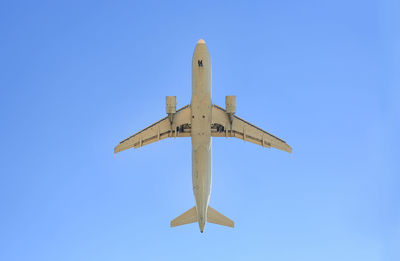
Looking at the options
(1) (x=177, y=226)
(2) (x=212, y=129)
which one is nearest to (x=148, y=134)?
(2) (x=212, y=129)

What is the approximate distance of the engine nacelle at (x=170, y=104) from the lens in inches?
2448

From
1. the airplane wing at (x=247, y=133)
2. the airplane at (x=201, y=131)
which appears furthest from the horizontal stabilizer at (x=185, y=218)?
the airplane wing at (x=247, y=133)

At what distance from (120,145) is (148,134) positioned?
4.26 metres

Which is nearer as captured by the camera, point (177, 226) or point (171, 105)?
point (171, 105)

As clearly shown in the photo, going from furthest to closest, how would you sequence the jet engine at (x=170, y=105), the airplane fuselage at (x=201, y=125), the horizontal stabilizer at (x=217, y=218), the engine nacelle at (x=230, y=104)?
the horizontal stabilizer at (x=217, y=218) → the engine nacelle at (x=230, y=104) → the jet engine at (x=170, y=105) → the airplane fuselage at (x=201, y=125)

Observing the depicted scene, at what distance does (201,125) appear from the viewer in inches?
2377

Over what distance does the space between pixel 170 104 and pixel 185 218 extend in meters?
16.8

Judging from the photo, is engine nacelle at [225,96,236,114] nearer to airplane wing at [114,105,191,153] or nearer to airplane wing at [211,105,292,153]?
airplane wing at [211,105,292,153]

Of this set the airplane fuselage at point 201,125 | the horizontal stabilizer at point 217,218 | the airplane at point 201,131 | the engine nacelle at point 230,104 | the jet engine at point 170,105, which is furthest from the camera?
the horizontal stabilizer at point 217,218

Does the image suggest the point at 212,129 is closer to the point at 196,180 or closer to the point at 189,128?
the point at 189,128

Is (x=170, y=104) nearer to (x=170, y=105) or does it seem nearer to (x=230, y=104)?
(x=170, y=105)

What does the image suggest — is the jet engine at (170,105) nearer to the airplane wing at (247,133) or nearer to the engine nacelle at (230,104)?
the airplane wing at (247,133)

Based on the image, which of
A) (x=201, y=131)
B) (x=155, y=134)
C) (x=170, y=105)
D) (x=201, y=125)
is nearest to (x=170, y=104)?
(x=170, y=105)

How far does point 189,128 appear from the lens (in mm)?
67250
